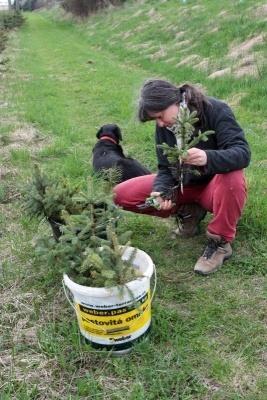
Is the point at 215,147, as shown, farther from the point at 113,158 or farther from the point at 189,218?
the point at 113,158

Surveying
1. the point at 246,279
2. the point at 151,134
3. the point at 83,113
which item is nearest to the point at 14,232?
the point at 246,279

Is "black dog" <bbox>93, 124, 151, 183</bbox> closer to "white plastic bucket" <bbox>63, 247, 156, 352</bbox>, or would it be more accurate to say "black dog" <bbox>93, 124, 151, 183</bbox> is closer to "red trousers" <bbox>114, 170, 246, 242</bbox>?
"red trousers" <bbox>114, 170, 246, 242</bbox>

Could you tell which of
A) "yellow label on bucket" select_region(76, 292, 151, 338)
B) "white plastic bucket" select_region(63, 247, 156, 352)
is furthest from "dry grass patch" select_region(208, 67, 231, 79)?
"yellow label on bucket" select_region(76, 292, 151, 338)

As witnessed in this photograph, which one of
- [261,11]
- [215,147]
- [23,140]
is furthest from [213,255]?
[261,11]

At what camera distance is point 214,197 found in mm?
3172

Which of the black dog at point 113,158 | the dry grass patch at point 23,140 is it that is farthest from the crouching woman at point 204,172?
the dry grass patch at point 23,140

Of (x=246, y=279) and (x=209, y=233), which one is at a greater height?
(x=209, y=233)

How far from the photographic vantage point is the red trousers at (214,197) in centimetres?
308

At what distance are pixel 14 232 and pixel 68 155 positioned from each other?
1942 millimetres

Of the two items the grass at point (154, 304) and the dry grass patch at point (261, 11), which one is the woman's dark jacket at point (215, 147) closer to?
the grass at point (154, 304)

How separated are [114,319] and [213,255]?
1.11 m

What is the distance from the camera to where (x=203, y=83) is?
7.89m

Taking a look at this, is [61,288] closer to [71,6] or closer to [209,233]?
[209,233]

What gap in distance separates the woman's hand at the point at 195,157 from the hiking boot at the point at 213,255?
620 mm
